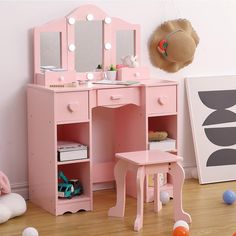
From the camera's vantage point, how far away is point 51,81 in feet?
12.5

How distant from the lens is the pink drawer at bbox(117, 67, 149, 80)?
160 inches

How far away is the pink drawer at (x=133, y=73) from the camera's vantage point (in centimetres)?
407

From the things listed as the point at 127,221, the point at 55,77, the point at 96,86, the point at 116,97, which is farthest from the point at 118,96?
the point at 127,221

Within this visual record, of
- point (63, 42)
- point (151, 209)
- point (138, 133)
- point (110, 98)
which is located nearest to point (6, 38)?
point (63, 42)

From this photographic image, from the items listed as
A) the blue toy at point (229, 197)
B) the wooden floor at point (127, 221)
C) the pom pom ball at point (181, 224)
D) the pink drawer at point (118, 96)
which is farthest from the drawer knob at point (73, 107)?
the blue toy at point (229, 197)

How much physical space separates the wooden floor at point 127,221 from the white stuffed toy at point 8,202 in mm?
39

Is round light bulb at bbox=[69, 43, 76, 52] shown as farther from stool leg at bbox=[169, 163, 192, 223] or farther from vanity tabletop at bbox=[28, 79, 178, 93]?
A: stool leg at bbox=[169, 163, 192, 223]

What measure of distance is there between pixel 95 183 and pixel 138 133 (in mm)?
478

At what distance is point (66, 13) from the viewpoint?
3.96 meters

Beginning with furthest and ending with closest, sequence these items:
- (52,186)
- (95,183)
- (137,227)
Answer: (95,183)
(52,186)
(137,227)

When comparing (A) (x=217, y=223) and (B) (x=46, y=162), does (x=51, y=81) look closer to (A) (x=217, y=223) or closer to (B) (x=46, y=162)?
(B) (x=46, y=162)

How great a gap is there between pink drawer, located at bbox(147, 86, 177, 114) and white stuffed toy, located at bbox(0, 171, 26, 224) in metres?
0.90

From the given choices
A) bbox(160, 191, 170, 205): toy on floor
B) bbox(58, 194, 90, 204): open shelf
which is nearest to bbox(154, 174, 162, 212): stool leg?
bbox(160, 191, 170, 205): toy on floor

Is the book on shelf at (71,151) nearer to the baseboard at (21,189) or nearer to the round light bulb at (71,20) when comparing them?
the baseboard at (21,189)
